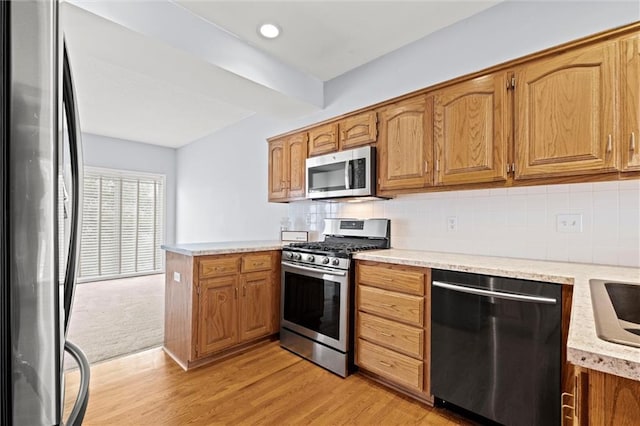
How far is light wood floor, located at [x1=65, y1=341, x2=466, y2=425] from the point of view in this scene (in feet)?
6.15

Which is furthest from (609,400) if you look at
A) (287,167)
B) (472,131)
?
(287,167)

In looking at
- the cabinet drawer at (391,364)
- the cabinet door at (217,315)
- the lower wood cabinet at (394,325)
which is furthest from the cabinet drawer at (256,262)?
the cabinet drawer at (391,364)

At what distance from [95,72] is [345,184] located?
279cm

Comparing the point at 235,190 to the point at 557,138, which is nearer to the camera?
the point at 557,138

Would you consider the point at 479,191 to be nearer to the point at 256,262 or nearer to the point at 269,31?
the point at 256,262

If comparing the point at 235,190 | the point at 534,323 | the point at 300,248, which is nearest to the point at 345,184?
the point at 300,248

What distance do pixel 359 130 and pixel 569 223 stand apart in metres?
1.68

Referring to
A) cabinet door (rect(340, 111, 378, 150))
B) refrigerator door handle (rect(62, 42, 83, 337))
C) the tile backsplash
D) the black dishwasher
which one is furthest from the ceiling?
the black dishwasher

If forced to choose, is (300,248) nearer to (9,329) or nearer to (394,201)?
(394,201)

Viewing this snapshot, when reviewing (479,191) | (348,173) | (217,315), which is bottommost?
(217,315)

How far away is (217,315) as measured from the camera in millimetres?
Result: 2600

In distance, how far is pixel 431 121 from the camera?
234 centimetres

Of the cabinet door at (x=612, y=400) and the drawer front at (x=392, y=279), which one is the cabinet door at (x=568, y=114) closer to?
the drawer front at (x=392, y=279)

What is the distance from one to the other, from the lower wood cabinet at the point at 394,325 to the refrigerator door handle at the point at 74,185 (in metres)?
1.78
